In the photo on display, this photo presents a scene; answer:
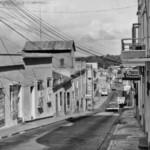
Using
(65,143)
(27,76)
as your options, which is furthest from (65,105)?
(65,143)

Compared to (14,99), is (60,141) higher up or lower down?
lower down

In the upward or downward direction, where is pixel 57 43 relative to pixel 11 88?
upward

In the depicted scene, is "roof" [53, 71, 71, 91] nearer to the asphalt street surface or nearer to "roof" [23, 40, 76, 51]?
"roof" [23, 40, 76, 51]

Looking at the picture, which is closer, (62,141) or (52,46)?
(62,141)

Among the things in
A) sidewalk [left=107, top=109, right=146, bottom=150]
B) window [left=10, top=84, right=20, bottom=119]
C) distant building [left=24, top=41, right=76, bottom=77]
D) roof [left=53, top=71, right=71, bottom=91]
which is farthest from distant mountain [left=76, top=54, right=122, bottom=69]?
window [left=10, top=84, right=20, bottom=119]

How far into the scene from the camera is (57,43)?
5062 centimetres

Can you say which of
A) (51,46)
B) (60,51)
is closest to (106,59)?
(60,51)

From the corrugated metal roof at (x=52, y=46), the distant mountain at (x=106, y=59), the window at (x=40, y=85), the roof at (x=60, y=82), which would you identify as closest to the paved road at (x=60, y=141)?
the distant mountain at (x=106, y=59)

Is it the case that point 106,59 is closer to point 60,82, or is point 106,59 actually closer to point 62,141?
point 60,82

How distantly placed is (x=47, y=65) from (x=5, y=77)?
9121 mm

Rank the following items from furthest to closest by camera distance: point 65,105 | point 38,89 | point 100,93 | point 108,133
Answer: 1. point 100,93
2. point 65,105
3. point 38,89
4. point 108,133

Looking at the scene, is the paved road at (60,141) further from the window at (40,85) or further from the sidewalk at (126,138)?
the window at (40,85)

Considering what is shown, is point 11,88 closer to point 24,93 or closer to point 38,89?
point 24,93

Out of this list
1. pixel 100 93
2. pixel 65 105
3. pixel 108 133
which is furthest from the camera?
pixel 100 93
